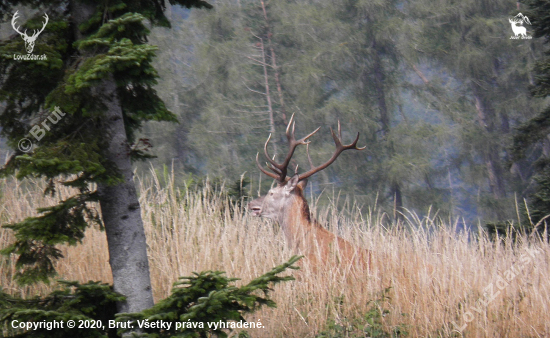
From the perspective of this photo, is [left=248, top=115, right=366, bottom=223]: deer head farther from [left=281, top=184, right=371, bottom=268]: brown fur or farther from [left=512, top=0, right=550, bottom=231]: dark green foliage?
[left=512, top=0, right=550, bottom=231]: dark green foliage

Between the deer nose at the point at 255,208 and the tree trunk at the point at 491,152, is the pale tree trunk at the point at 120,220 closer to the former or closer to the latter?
the deer nose at the point at 255,208

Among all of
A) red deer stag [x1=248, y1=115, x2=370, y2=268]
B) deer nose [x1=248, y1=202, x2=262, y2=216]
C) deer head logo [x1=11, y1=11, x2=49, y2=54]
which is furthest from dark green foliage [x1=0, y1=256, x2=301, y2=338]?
deer nose [x1=248, y1=202, x2=262, y2=216]

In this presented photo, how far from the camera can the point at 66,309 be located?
2400mm

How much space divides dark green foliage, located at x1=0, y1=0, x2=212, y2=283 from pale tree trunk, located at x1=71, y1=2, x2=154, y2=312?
0.16 ft

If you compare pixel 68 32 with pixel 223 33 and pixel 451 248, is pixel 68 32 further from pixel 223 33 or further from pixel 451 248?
pixel 223 33

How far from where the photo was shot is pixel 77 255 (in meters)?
4.84

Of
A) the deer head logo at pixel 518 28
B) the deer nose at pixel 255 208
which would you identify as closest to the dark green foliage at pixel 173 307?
the deer nose at pixel 255 208

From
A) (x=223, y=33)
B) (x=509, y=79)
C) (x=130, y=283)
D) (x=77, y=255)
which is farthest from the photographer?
(x=223, y=33)

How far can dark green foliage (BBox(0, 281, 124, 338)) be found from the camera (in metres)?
2.20

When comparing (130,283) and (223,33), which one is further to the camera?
(223,33)

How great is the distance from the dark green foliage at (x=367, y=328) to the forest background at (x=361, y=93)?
14.8 metres

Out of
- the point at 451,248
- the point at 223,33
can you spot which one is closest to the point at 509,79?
the point at 223,33

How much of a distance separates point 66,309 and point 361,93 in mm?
19316

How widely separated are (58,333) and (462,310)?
2556 mm
